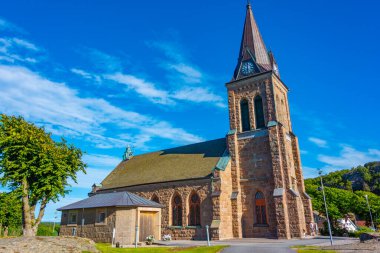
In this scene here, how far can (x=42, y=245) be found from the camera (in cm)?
1145

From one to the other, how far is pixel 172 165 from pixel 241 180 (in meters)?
8.77

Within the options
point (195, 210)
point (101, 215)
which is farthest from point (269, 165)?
point (101, 215)

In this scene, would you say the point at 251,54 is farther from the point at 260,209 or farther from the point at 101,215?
the point at 101,215

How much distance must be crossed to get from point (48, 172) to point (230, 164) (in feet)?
56.7

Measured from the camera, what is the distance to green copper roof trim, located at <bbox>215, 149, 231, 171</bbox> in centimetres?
2849

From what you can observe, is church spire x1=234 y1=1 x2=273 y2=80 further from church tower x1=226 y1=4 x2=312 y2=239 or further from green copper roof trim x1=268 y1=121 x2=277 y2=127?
green copper roof trim x1=268 y1=121 x2=277 y2=127

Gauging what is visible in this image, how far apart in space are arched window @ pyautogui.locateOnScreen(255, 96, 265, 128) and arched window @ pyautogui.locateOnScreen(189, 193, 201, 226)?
9.93 meters

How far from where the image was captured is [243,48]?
3500 centimetres

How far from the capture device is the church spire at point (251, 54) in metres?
32.9

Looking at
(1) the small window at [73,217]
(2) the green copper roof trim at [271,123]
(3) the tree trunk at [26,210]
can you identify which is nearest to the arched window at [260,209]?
(2) the green copper roof trim at [271,123]

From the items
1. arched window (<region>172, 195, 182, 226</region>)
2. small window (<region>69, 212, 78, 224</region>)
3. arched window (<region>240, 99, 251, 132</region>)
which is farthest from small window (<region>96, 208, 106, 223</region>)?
arched window (<region>240, 99, 251, 132</region>)

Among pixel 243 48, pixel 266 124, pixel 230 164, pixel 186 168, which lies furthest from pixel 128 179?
pixel 243 48

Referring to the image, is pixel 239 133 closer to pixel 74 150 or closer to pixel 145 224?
pixel 145 224

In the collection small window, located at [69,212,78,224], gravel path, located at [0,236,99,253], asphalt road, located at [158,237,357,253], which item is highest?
small window, located at [69,212,78,224]
